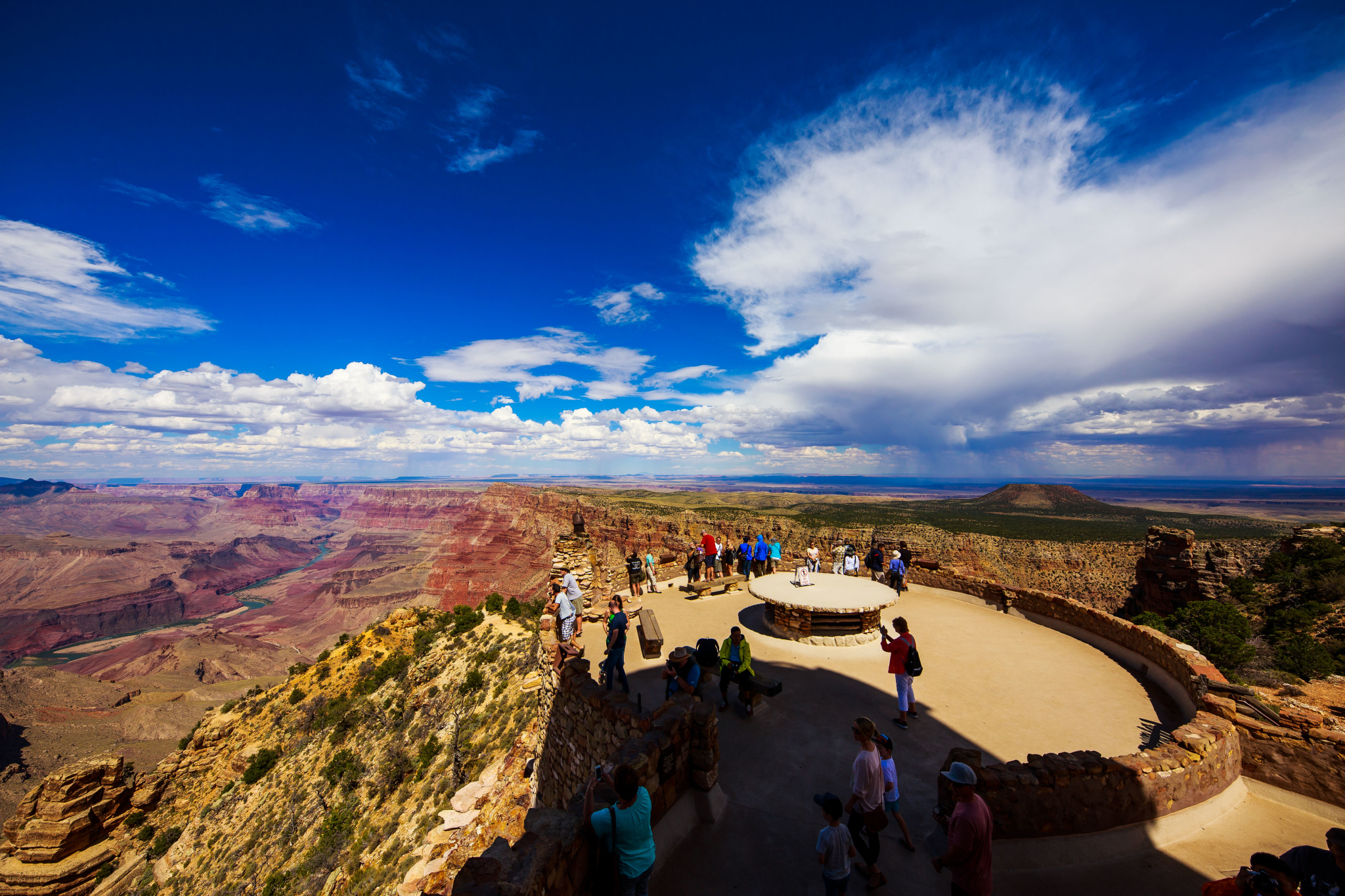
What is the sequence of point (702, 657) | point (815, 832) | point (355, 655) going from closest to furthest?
point (815, 832), point (702, 657), point (355, 655)

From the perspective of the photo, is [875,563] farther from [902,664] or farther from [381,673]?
[381,673]

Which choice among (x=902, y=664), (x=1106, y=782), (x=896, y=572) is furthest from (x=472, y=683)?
(x=1106, y=782)

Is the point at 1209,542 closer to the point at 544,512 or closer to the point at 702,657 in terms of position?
the point at 702,657

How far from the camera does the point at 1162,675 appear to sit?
418 inches

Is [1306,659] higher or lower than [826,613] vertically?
lower

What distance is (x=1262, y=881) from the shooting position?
3.94 metres

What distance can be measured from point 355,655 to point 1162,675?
1710 inches

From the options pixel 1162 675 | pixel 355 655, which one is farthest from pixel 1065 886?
pixel 355 655

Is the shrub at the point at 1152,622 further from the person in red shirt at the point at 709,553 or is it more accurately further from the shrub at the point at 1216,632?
the person in red shirt at the point at 709,553

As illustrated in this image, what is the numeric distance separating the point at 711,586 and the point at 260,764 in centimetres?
3206

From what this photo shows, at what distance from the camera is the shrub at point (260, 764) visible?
2789 centimetres

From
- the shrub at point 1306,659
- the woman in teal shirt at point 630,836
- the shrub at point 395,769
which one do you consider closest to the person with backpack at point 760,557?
the woman in teal shirt at point 630,836

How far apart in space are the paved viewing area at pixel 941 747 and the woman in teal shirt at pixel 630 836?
4.62 ft

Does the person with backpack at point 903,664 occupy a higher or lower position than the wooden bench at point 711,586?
higher
